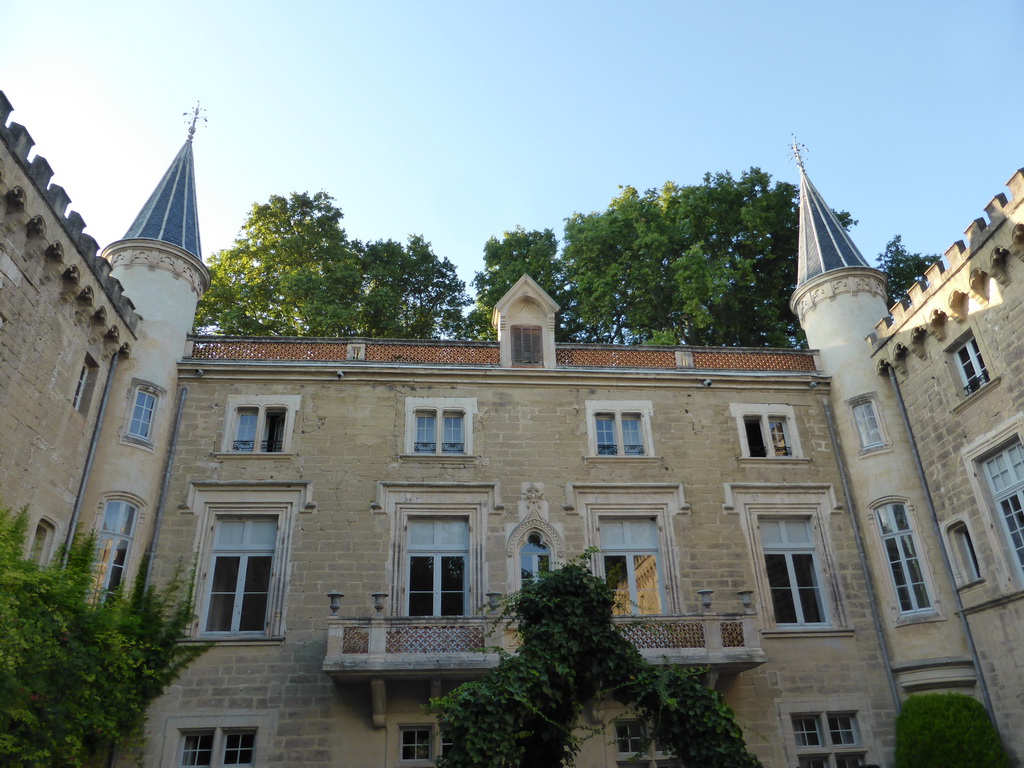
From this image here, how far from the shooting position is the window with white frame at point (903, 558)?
16.1m

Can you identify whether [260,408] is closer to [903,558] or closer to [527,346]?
[527,346]

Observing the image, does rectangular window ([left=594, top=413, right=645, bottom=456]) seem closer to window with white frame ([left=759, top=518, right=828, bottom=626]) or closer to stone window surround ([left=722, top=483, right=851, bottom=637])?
stone window surround ([left=722, top=483, right=851, bottom=637])

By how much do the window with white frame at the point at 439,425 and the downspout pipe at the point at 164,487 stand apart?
475 centimetres

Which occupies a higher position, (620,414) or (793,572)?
(620,414)

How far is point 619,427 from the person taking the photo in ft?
58.9

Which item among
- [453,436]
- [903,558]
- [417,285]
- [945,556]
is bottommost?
[945,556]

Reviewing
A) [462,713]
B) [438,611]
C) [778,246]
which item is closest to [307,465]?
[438,611]

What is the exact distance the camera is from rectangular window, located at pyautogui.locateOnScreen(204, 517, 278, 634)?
15.5 metres

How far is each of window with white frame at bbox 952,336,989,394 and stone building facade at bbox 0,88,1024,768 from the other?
0.05m

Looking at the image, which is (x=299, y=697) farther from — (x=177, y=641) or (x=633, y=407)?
(x=633, y=407)

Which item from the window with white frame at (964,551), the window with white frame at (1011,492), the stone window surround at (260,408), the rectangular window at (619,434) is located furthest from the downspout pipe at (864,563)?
the stone window surround at (260,408)

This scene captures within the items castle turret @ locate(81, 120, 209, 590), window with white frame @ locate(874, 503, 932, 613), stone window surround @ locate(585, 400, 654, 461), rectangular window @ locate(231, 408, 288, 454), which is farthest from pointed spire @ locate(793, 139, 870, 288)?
castle turret @ locate(81, 120, 209, 590)

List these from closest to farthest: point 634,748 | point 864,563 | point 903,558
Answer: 1. point 634,748
2. point 903,558
3. point 864,563

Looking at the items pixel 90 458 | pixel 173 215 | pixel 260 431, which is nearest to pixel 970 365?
pixel 260 431
